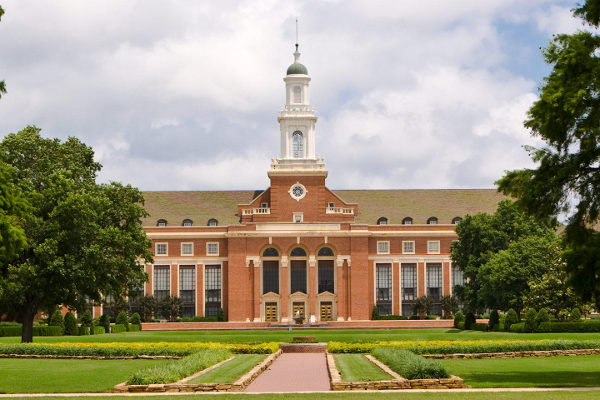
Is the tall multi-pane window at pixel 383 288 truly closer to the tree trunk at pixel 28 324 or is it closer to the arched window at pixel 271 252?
the arched window at pixel 271 252

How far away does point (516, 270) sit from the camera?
2566 inches

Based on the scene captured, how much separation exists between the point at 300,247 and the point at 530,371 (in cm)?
6598

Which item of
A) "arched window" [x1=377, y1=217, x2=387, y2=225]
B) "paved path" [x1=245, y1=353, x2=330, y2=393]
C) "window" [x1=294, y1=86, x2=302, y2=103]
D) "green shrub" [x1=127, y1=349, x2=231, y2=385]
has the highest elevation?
"window" [x1=294, y1=86, x2=302, y2=103]

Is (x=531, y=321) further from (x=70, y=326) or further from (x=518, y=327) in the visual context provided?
(x=70, y=326)

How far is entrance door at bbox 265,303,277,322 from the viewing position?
305 ft

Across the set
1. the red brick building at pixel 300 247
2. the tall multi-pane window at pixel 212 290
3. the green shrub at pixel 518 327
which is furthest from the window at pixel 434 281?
the green shrub at pixel 518 327

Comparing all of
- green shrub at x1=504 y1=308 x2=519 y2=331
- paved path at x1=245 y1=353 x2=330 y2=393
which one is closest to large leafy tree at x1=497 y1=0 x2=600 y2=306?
paved path at x1=245 y1=353 x2=330 y2=393

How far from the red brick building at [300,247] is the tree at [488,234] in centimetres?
1890

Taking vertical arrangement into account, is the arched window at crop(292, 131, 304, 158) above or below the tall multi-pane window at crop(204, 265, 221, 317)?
above

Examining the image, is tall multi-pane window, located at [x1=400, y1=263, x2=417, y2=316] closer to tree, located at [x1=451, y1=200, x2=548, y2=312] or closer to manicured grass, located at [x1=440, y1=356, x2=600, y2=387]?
tree, located at [x1=451, y1=200, x2=548, y2=312]

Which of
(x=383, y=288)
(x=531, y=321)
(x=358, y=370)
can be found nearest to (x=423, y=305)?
(x=383, y=288)

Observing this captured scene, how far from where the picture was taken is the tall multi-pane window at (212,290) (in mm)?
96188

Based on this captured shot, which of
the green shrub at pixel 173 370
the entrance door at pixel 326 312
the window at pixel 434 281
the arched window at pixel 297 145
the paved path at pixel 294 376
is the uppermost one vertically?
the arched window at pixel 297 145

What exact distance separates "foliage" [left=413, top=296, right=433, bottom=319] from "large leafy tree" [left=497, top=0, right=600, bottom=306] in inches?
2650
